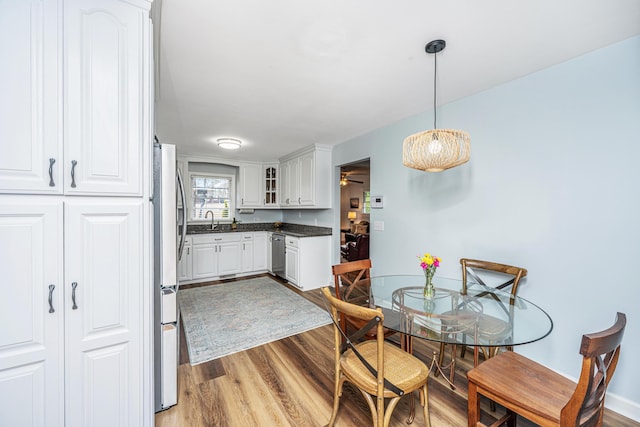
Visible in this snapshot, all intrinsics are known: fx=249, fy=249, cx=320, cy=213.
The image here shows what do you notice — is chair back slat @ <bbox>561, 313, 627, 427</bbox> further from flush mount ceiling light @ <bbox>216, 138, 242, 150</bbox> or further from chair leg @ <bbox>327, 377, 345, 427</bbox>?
flush mount ceiling light @ <bbox>216, 138, 242, 150</bbox>

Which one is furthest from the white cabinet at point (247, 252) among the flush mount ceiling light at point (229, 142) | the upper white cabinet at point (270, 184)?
the flush mount ceiling light at point (229, 142)

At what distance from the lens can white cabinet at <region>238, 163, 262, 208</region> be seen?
212 inches

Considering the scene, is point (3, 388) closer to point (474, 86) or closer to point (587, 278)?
point (587, 278)

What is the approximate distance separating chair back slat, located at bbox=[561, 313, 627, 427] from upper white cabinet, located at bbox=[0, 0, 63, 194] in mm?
2171

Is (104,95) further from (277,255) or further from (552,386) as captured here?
(277,255)

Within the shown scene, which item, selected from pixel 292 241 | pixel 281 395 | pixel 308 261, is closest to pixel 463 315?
pixel 281 395

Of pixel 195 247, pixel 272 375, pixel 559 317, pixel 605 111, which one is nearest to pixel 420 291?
pixel 559 317

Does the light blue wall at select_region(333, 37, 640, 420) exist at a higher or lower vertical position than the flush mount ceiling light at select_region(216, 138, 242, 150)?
lower

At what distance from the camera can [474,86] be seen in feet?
7.36

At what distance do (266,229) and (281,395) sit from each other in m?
4.01

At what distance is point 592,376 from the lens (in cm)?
92

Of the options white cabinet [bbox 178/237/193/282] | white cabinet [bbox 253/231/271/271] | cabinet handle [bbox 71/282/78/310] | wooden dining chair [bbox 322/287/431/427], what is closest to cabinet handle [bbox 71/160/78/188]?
cabinet handle [bbox 71/282/78/310]

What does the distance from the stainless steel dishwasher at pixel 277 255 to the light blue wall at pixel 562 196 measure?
113 inches

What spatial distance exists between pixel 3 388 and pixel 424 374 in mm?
1926
